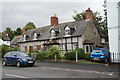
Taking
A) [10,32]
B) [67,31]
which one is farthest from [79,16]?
[10,32]

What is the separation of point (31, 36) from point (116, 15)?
2546 centimetres

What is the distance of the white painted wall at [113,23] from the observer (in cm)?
1870

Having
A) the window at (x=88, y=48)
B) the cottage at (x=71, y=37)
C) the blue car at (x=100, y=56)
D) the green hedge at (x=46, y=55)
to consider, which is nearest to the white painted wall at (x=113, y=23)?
the blue car at (x=100, y=56)

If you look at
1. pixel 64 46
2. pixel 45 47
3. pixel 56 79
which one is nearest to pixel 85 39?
pixel 64 46

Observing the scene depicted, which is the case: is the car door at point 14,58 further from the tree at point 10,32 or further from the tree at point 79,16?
the tree at point 10,32

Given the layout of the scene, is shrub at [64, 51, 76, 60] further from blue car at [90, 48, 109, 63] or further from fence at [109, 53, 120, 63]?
fence at [109, 53, 120, 63]

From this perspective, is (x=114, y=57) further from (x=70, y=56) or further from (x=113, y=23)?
(x=70, y=56)

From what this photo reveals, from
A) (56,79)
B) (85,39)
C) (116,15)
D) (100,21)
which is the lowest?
(56,79)

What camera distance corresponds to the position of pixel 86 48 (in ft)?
102

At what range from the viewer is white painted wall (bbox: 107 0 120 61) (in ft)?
61.4

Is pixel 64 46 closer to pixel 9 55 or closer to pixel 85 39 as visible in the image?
pixel 85 39

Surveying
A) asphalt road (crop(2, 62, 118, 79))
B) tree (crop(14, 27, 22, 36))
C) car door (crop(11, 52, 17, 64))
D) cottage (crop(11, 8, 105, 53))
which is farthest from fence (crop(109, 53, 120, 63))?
tree (crop(14, 27, 22, 36))

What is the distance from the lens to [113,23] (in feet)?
62.2

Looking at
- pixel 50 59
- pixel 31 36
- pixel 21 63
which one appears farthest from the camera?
pixel 31 36
